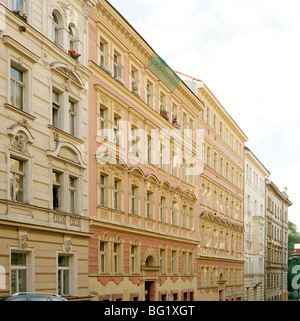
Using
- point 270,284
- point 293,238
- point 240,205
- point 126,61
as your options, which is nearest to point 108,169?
point 126,61

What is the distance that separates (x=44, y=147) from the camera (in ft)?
67.5

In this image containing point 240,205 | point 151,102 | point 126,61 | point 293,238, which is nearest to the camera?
point 126,61

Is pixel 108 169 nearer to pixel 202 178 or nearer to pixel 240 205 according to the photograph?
pixel 202 178

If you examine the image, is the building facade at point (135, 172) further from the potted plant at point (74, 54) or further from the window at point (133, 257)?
the potted plant at point (74, 54)

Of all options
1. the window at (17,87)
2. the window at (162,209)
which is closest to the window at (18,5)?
the window at (17,87)

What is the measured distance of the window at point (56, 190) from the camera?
21484 mm

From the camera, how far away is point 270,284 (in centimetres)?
7356

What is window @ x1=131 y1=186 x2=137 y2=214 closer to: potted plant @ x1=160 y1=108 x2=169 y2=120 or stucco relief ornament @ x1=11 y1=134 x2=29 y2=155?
potted plant @ x1=160 y1=108 x2=169 y2=120

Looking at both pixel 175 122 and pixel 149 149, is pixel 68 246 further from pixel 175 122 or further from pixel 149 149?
pixel 175 122

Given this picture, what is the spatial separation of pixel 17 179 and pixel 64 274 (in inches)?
202

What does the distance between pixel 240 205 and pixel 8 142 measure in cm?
4427

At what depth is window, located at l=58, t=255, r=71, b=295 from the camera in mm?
21575

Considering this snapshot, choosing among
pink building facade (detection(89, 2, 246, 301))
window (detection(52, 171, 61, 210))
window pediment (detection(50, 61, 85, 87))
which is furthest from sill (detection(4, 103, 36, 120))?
pink building facade (detection(89, 2, 246, 301))

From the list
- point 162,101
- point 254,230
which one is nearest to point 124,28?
point 162,101
